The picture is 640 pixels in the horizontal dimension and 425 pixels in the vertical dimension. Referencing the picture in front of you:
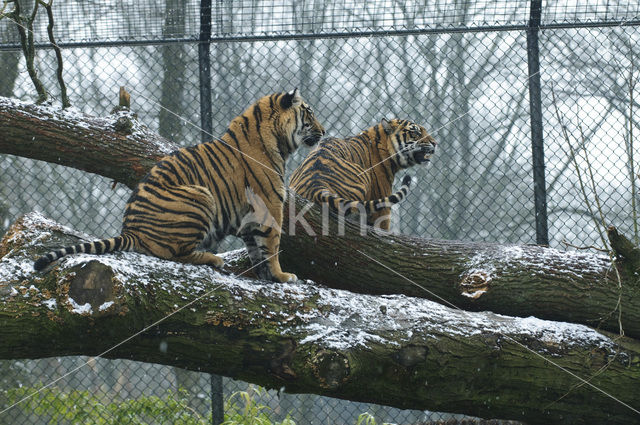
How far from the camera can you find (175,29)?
5.07 metres

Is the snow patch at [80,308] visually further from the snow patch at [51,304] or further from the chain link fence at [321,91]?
the chain link fence at [321,91]

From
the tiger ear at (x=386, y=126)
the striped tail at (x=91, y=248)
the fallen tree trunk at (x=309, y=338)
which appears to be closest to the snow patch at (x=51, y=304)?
the fallen tree trunk at (x=309, y=338)

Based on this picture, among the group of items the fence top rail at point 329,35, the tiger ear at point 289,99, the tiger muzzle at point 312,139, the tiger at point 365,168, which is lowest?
the tiger at point 365,168

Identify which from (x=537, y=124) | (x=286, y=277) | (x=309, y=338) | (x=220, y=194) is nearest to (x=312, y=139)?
(x=220, y=194)

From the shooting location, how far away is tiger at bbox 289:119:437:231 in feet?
14.1

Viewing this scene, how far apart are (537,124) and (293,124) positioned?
6.91ft

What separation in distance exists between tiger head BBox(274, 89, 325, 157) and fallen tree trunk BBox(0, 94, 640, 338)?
374 millimetres

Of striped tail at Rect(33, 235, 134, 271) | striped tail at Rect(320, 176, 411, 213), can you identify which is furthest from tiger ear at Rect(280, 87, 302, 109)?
striped tail at Rect(33, 235, 134, 271)

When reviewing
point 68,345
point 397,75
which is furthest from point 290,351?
point 397,75

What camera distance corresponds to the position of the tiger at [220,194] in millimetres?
3158

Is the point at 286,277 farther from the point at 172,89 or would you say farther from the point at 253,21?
the point at 172,89

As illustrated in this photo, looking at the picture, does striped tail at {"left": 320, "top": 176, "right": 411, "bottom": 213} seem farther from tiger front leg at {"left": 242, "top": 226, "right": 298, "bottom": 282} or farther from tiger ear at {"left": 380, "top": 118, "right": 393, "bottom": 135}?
tiger ear at {"left": 380, "top": 118, "right": 393, "bottom": 135}

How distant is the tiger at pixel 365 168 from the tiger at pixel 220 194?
24.0 inches

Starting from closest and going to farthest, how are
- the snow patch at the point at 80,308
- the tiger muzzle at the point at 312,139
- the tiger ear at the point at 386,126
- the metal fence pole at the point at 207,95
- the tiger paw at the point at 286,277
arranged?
the snow patch at the point at 80,308
the tiger paw at the point at 286,277
the tiger muzzle at the point at 312,139
the metal fence pole at the point at 207,95
the tiger ear at the point at 386,126
